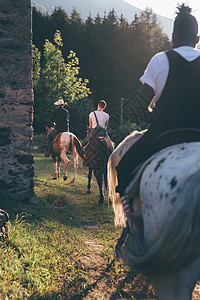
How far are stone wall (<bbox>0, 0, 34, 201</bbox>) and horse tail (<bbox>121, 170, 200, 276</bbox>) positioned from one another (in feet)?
14.4

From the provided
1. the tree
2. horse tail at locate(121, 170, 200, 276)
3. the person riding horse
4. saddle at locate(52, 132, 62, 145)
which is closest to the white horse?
horse tail at locate(121, 170, 200, 276)

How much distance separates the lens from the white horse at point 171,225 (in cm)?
164

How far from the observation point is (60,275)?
3.29 metres

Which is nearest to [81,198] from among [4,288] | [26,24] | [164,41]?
[26,24]

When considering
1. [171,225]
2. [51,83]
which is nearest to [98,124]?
[171,225]

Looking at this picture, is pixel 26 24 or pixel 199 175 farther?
pixel 26 24

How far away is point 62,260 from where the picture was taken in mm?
3678

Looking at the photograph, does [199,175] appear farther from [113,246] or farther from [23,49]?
[23,49]

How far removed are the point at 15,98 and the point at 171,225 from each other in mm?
4731

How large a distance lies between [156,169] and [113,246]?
9.69 ft

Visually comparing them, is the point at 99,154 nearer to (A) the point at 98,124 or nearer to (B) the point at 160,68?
(A) the point at 98,124

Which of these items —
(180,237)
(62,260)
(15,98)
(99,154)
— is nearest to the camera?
(180,237)

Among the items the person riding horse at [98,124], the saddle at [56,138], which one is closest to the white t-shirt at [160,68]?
the person riding horse at [98,124]

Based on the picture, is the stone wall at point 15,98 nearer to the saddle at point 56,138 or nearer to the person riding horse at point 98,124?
the person riding horse at point 98,124
